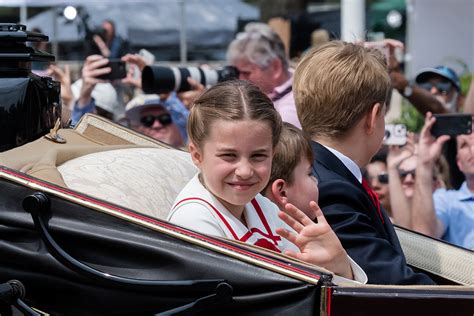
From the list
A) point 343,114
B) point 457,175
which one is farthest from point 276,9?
point 343,114

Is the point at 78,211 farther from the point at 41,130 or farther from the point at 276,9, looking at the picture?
the point at 276,9

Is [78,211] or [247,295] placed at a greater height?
[78,211]

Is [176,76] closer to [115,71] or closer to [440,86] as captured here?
[115,71]

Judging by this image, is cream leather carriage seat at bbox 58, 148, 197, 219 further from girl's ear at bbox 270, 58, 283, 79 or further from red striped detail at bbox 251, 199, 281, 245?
girl's ear at bbox 270, 58, 283, 79

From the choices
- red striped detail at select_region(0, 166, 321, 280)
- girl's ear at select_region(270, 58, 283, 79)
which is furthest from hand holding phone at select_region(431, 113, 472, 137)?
red striped detail at select_region(0, 166, 321, 280)

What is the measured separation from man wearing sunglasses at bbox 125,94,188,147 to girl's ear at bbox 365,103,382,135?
3.05 meters

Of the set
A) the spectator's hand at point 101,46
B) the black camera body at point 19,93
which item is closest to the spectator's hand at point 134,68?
the spectator's hand at point 101,46

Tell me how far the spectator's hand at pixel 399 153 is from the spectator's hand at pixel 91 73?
69.8 inches

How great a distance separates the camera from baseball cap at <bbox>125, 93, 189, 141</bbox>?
5.70 m

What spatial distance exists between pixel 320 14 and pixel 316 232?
345 inches

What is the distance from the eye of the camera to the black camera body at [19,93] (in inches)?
85.0

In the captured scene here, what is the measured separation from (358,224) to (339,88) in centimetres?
41

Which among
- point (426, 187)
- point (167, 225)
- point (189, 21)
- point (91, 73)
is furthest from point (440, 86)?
point (189, 21)

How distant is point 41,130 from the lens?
2283mm
